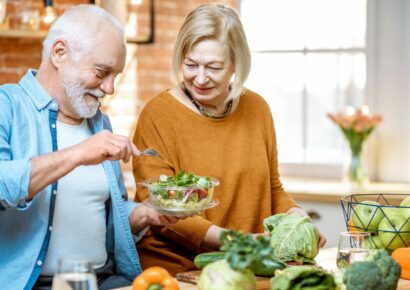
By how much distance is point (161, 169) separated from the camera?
9.36 feet

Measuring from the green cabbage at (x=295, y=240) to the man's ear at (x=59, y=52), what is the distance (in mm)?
845

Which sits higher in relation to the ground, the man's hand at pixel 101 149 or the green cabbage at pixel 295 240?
the man's hand at pixel 101 149

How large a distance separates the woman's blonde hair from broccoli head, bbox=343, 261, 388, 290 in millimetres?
1097

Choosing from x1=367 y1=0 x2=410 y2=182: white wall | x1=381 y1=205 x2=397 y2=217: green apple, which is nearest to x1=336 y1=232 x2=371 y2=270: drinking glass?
x1=381 y1=205 x2=397 y2=217: green apple

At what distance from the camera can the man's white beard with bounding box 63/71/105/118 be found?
263 cm

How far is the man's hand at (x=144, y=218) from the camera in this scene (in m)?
2.70

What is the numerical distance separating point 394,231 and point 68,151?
97 cm

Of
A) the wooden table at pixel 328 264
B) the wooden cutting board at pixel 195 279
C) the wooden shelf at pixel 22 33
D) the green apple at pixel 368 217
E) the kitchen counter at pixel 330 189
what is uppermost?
the wooden shelf at pixel 22 33

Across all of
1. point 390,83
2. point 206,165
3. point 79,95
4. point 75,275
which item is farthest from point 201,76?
point 390,83

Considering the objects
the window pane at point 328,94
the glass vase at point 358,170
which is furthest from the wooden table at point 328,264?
the window pane at point 328,94

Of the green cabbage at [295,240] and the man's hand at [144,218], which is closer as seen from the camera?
the green cabbage at [295,240]

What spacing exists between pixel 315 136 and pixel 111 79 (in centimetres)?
275

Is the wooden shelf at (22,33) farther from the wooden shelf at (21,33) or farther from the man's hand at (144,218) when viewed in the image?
the man's hand at (144,218)

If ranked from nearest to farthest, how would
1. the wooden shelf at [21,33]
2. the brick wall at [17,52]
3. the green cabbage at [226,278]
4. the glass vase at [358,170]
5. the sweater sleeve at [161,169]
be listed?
the green cabbage at [226,278], the sweater sleeve at [161,169], the wooden shelf at [21,33], the brick wall at [17,52], the glass vase at [358,170]
